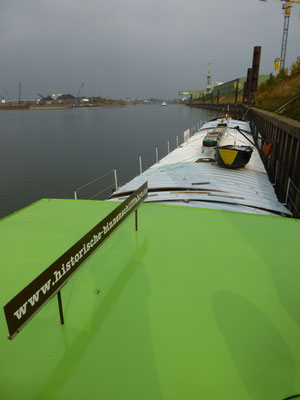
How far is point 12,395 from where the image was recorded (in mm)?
2711

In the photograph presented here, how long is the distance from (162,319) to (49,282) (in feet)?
5.58

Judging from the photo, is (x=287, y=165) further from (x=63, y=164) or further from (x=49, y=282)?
(x=63, y=164)

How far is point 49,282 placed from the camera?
9.64 feet

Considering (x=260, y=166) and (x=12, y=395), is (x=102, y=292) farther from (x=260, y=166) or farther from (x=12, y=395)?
(x=260, y=166)

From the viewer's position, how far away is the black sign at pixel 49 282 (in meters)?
2.47

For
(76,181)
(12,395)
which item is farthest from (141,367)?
(76,181)

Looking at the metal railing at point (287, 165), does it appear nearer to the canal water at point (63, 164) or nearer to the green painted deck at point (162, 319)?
the green painted deck at point (162, 319)

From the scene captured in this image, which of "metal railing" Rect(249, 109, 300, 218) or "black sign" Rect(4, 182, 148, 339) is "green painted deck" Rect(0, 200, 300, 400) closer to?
"black sign" Rect(4, 182, 148, 339)

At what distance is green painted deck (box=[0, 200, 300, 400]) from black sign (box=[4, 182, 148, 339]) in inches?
33.5

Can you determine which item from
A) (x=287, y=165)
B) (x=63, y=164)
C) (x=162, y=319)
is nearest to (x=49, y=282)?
(x=162, y=319)

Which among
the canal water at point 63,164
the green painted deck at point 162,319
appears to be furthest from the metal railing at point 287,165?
the canal water at point 63,164

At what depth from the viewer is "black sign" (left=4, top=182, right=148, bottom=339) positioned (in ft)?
8.11

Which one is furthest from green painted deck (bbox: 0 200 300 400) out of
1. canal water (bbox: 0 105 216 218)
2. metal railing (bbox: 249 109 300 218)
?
canal water (bbox: 0 105 216 218)

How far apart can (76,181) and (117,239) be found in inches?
858
